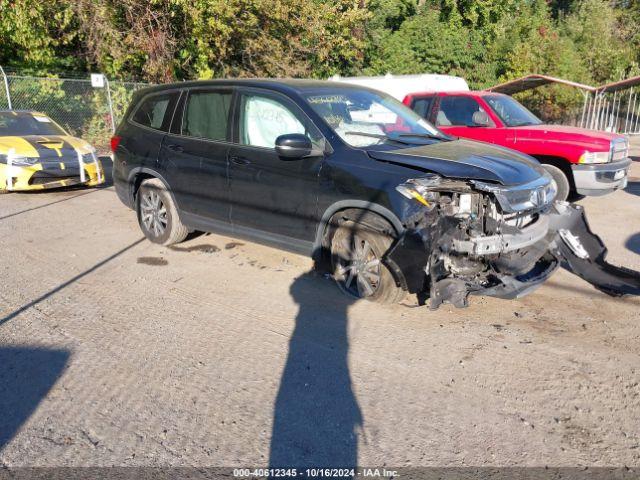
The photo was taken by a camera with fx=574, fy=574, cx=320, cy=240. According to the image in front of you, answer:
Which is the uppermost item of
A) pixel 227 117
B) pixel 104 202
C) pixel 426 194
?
pixel 227 117

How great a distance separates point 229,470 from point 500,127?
24.5ft

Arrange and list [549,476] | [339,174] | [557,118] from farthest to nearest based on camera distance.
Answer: [557,118], [339,174], [549,476]

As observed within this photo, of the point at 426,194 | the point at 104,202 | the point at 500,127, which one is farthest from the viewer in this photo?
the point at 104,202

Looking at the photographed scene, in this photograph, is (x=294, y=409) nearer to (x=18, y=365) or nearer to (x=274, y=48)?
(x=18, y=365)

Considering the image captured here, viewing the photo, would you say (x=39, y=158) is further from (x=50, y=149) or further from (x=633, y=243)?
(x=633, y=243)

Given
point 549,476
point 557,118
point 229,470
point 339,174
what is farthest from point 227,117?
point 557,118

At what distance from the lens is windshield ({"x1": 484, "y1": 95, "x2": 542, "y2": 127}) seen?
30.0 feet

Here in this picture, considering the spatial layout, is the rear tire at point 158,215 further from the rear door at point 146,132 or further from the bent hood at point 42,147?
the bent hood at point 42,147

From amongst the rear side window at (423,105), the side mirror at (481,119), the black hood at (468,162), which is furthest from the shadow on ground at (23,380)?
the rear side window at (423,105)

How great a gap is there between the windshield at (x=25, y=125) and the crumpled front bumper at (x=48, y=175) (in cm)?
121

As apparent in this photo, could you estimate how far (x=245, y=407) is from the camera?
348 centimetres

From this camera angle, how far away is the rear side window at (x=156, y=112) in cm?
654

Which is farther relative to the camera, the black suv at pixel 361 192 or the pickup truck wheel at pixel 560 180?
the pickup truck wheel at pixel 560 180

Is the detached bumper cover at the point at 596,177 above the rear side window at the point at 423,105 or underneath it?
underneath
